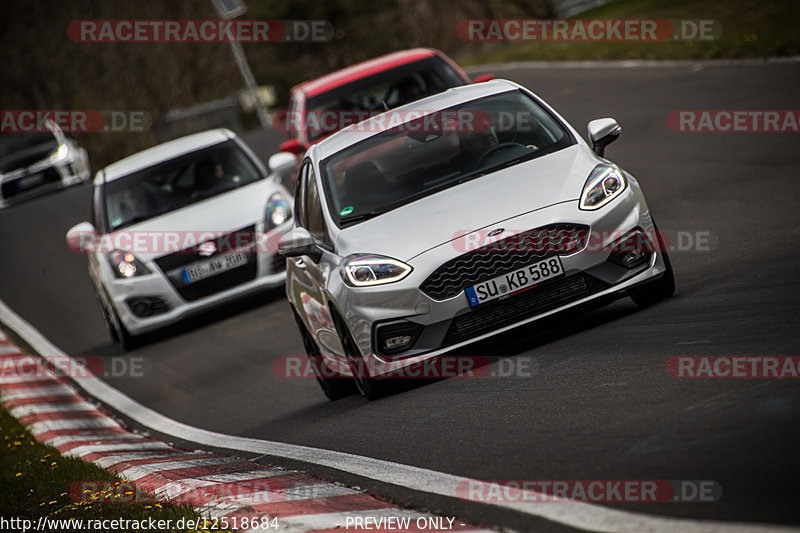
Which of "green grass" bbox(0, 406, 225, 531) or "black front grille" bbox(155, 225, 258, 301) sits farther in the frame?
"black front grille" bbox(155, 225, 258, 301)

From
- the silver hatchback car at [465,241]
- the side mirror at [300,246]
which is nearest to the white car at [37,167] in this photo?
the silver hatchback car at [465,241]

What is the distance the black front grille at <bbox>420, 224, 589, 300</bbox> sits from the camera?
24.2 ft

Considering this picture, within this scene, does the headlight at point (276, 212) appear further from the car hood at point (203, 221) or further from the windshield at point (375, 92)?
the windshield at point (375, 92)

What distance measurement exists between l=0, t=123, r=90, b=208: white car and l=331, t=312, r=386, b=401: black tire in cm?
2198

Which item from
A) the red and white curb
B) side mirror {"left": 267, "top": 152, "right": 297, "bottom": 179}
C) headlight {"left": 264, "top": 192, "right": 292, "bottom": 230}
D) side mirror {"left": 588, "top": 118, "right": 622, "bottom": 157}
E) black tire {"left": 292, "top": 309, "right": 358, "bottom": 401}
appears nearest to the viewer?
the red and white curb

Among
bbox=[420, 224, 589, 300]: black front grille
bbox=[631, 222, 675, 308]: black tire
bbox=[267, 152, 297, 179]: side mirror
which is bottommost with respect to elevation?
bbox=[267, 152, 297, 179]: side mirror

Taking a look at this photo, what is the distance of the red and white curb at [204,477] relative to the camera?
5438 millimetres

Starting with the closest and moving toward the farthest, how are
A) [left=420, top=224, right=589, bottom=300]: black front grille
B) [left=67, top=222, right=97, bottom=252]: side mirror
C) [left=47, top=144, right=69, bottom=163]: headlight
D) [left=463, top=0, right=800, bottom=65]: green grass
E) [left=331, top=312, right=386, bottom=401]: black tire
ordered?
1. [left=420, top=224, right=589, bottom=300]: black front grille
2. [left=331, top=312, right=386, bottom=401]: black tire
3. [left=67, top=222, right=97, bottom=252]: side mirror
4. [left=463, top=0, right=800, bottom=65]: green grass
5. [left=47, top=144, right=69, bottom=163]: headlight

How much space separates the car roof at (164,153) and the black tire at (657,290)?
7930 mm

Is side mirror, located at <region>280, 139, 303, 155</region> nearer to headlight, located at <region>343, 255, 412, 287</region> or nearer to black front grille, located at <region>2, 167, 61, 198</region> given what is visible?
headlight, located at <region>343, 255, 412, 287</region>

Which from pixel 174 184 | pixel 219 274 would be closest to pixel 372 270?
pixel 219 274

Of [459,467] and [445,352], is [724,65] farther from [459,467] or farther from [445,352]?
[459,467]

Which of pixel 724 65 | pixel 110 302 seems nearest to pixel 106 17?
pixel 724 65

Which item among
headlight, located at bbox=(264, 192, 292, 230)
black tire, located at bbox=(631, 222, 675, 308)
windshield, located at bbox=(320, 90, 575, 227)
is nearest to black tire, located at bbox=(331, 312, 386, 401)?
windshield, located at bbox=(320, 90, 575, 227)
